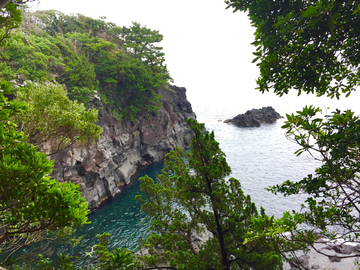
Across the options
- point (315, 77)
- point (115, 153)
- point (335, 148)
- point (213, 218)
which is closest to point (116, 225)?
point (115, 153)

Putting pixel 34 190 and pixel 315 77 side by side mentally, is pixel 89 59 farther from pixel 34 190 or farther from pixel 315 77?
pixel 315 77

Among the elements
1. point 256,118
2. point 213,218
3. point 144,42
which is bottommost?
point 213,218

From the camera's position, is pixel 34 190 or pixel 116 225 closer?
pixel 34 190

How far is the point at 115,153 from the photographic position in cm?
2577

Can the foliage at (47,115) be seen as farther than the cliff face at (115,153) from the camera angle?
No

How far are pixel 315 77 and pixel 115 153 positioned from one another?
25.2 metres

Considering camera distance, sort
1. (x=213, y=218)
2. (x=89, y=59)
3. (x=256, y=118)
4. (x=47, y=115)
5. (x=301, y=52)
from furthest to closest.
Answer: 1. (x=256, y=118)
2. (x=89, y=59)
3. (x=47, y=115)
4. (x=213, y=218)
5. (x=301, y=52)

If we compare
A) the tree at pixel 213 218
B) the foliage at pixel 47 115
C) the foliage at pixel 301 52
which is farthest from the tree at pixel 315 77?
the foliage at pixel 47 115

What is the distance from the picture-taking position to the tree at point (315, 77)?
11.1ft

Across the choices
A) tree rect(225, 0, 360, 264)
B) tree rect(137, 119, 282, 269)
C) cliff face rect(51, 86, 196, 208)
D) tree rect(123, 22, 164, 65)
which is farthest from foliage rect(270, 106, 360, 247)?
tree rect(123, 22, 164, 65)

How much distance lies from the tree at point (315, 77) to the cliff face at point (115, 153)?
1962 centimetres

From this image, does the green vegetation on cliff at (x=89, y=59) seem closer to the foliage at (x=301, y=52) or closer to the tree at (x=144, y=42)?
the tree at (x=144, y=42)

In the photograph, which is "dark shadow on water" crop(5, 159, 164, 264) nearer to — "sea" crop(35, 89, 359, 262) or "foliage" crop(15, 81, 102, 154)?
"sea" crop(35, 89, 359, 262)

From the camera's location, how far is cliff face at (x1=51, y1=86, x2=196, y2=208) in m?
19.1
